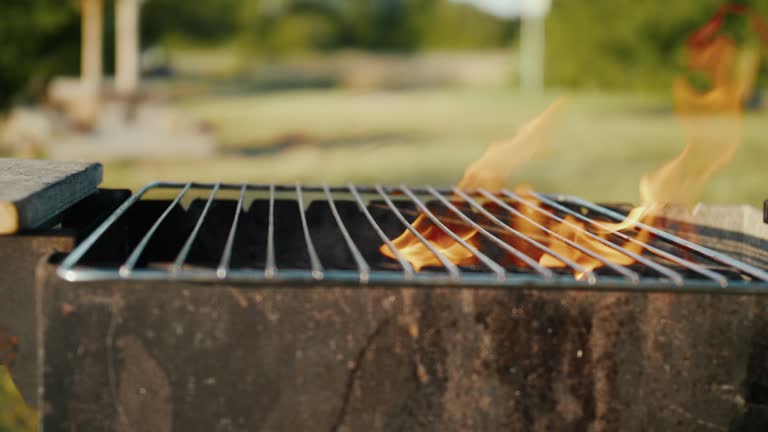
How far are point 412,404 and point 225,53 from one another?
37128 mm

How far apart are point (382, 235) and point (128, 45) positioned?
37.3 ft

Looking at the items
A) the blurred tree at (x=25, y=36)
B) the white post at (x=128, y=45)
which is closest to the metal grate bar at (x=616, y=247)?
the white post at (x=128, y=45)

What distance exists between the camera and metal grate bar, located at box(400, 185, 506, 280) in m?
1.38

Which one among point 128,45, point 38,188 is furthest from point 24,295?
point 128,45

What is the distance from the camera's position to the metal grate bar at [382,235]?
1355mm

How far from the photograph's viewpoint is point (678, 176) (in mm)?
2242

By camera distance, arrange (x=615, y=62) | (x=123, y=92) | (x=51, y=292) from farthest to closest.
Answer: (x=615, y=62), (x=123, y=92), (x=51, y=292)

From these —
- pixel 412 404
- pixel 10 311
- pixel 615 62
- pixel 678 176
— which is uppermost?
pixel 615 62

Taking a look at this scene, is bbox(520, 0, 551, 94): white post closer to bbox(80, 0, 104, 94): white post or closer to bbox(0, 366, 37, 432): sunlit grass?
bbox(80, 0, 104, 94): white post

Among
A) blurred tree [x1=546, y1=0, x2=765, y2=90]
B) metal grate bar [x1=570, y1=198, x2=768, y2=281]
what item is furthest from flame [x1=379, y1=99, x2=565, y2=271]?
blurred tree [x1=546, y1=0, x2=765, y2=90]

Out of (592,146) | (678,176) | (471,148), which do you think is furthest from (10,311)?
(592,146)

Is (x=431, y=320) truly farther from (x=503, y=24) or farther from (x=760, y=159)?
(x=503, y=24)

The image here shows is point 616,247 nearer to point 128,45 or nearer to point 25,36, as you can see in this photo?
point 128,45

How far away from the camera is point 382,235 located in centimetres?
170
